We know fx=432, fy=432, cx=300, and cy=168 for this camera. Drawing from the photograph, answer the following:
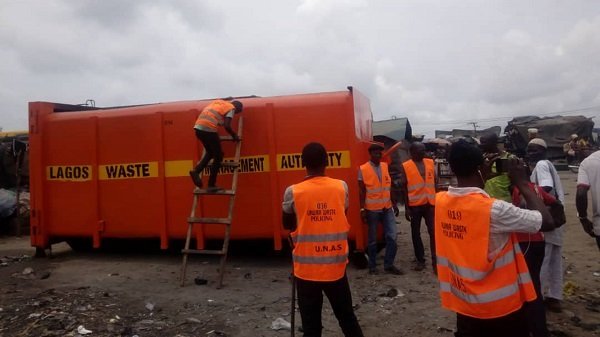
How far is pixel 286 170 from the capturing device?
554 cm

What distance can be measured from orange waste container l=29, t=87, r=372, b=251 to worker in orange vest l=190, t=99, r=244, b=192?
0.37 meters

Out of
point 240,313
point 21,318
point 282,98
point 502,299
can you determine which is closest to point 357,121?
point 282,98

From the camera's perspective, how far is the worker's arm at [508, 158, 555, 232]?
214cm

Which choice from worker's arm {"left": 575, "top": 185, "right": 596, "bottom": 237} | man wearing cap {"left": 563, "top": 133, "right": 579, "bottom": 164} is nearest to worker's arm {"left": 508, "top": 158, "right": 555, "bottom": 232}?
worker's arm {"left": 575, "top": 185, "right": 596, "bottom": 237}

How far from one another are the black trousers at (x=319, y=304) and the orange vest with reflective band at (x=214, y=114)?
2.77 meters

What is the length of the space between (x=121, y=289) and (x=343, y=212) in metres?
3.19

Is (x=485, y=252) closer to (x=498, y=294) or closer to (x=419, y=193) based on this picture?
(x=498, y=294)

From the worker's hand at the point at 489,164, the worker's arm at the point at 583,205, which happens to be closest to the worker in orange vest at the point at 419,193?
the worker's arm at the point at 583,205

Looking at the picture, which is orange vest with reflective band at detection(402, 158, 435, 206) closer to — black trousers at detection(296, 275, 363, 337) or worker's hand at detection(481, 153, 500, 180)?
worker's hand at detection(481, 153, 500, 180)

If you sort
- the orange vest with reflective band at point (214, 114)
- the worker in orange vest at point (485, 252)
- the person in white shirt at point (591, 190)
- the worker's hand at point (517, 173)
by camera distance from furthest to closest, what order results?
the orange vest with reflective band at point (214, 114) < the person in white shirt at point (591, 190) < the worker's hand at point (517, 173) < the worker in orange vest at point (485, 252)

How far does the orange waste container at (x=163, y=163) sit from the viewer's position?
544cm

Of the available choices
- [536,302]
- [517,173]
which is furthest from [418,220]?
[517,173]

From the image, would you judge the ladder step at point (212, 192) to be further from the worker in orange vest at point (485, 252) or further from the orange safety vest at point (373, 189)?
the worker in orange vest at point (485, 252)

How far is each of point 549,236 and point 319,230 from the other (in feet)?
7.66
